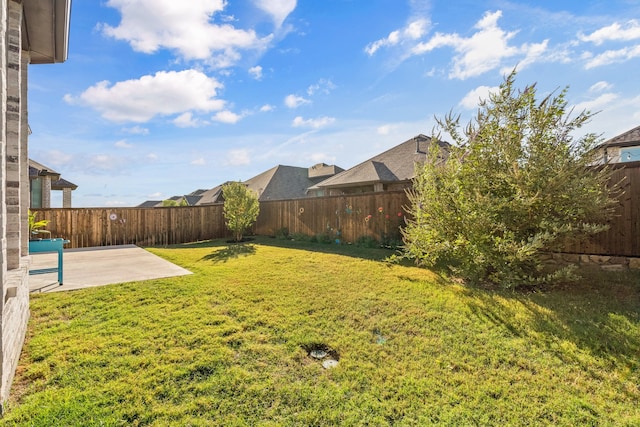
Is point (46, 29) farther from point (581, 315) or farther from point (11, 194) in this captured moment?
point (581, 315)

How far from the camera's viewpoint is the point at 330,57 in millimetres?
8602

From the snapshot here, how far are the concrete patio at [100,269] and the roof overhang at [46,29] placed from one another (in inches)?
139

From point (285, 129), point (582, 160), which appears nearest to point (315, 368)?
point (582, 160)

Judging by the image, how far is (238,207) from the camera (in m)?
11.3

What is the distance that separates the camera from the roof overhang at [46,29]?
331 cm

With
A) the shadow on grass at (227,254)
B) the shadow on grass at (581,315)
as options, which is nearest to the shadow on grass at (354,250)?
the shadow on grass at (227,254)

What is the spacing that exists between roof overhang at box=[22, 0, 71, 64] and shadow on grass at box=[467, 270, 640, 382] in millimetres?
6505

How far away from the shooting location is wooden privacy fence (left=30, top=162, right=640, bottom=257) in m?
8.45

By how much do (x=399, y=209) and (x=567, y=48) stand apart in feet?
15.9

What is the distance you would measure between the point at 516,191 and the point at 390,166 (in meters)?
10.9

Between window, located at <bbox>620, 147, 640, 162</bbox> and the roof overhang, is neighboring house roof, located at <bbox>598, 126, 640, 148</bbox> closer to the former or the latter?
window, located at <bbox>620, 147, 640, 162</bbox>

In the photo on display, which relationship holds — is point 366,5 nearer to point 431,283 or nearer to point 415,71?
point 415,71

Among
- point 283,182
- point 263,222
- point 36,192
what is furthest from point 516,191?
point 283,182

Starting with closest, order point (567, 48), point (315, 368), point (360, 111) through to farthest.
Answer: point (315, 368) < point (567, 48) < point (360, 111)
